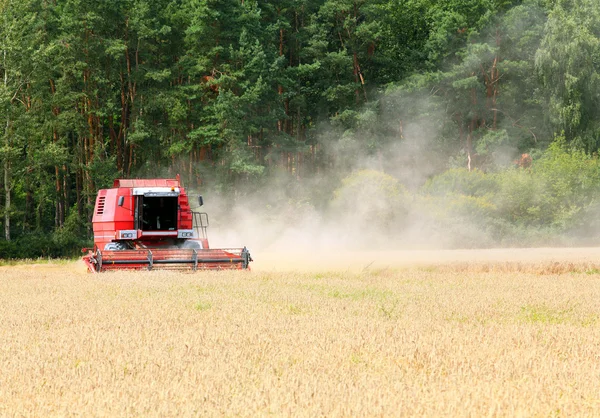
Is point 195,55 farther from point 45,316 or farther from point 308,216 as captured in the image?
point 45,316

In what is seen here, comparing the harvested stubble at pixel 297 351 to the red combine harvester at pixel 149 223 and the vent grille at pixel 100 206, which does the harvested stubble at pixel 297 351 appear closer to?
the red combine harvester at pixel 149 223

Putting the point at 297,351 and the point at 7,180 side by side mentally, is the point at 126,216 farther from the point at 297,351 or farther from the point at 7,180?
the point at 7,180

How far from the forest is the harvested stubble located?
23789 millimetres

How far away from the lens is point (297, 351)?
8.91m

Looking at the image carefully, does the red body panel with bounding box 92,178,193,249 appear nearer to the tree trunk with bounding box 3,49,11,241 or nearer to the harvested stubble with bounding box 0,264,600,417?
the harvested stubble with bounding box 0,264,600,417

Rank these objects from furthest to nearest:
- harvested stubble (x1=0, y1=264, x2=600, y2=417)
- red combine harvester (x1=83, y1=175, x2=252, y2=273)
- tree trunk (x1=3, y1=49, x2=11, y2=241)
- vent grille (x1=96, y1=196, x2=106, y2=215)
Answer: tree trunk (x1=3, y1=49, x2=11, y2=241) → vent grille (x1=96, y1=196, x2=106, y2=215) → red combine harvester (x1=83, y1=175, x2=252, y2=273) → harvested stubble (x1=0, y1=264, x2=600, y2=417)

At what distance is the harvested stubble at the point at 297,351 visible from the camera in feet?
21.2

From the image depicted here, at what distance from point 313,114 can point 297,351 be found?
Answer: 1930 inches

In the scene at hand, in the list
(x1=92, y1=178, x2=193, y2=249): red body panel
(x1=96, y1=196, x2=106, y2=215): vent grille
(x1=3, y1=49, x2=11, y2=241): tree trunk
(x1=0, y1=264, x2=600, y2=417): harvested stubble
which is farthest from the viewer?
(x1=3, y1=49, x2=11, y2=241): tree trunk

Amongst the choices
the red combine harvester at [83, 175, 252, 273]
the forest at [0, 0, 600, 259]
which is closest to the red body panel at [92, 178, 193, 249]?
the red combine harvester at [83, 175, 252, 273]

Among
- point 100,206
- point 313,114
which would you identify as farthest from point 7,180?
point 313,114

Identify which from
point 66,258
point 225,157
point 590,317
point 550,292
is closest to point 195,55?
point 225,157

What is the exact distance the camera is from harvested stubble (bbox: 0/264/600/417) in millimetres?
6465

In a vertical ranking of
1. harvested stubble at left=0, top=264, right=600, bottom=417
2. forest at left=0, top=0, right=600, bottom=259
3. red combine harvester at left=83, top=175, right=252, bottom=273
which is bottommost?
harvested stubble at left=0, top=264, right=600, bottom=417
